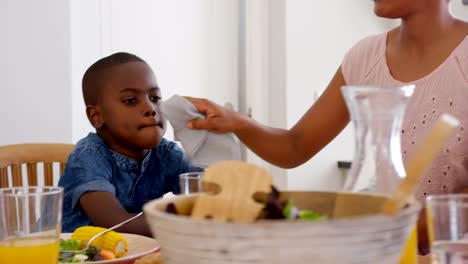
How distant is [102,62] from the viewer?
5.82ft

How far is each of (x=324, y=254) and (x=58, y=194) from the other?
0.45m

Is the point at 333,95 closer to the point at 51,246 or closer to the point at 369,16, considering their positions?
the point at 51,246

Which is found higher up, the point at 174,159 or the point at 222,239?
the point at 222,239

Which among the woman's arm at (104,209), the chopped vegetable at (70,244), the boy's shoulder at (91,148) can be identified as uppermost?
the boy's shoulder at (91,148)

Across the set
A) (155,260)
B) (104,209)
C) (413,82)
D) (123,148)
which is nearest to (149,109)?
(123,148)

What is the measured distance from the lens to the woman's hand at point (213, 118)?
4.12ft

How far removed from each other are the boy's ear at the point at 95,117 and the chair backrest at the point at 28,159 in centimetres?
22

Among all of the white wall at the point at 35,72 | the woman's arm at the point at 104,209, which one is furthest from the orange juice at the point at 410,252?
the white wall at the point at 35,72

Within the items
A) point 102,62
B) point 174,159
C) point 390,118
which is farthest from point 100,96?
point 390,118

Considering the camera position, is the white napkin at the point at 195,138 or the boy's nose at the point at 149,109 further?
the boy's nose at the point at 149,109

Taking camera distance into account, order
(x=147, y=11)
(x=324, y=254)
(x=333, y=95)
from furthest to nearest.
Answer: (x=147, y=11), (x=333, y=95), (x=324, y=254)

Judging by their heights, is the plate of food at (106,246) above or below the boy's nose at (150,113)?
below

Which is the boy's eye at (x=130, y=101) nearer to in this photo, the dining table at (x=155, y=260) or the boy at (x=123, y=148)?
the boy at (x=123, y=148)

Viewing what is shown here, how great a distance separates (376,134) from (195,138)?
620mm
